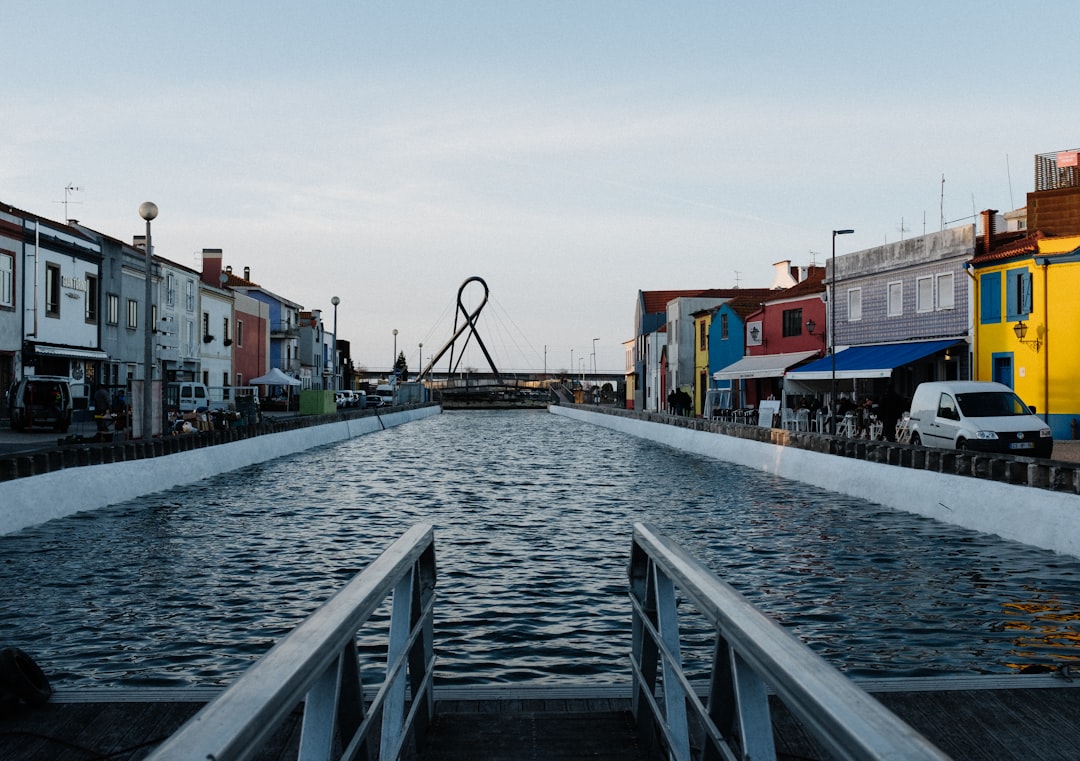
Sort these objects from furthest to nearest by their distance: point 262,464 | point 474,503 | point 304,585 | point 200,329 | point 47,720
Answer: point 200,329
point 262,464
point 474,503
point 304,585
point 47,720

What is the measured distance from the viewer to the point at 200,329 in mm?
60906

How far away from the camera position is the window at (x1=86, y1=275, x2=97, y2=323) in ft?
146

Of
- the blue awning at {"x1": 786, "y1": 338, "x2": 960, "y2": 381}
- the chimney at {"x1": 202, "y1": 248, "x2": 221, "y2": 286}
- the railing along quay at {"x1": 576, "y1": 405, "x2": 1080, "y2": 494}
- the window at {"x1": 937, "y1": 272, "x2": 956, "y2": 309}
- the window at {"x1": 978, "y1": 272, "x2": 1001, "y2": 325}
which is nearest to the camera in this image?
the railing along quay at {"x1": 576, "y1": 405, "x2": 1080, "y2": 494}

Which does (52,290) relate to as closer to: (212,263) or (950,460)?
(212,263)

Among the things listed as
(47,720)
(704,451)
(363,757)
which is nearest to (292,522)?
(47,720)

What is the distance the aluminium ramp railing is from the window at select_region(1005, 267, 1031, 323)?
1284 inches

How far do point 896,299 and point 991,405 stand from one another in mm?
18305

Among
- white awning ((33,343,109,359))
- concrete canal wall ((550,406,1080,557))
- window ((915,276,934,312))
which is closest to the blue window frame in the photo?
window ((915,276,934,312))

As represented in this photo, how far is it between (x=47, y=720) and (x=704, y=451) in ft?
97.7

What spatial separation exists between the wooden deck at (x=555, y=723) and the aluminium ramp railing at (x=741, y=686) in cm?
40

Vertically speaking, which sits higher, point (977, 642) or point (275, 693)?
point (275, 693)

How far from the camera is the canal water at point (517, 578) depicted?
7.51 m

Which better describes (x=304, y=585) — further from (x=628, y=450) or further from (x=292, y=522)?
(x=628, y=450)

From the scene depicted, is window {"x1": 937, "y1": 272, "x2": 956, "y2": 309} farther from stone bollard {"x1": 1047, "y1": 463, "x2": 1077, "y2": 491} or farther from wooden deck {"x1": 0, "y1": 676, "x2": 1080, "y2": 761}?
wooden deck {"x1": 0, "y1": 676, "x2": 1080, "y2": 761}
